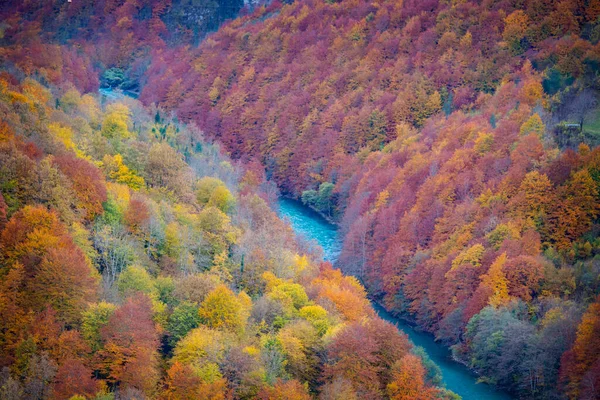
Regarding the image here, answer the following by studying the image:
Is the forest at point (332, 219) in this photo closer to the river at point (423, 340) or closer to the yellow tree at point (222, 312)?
the yellow tree at point (222, 312)

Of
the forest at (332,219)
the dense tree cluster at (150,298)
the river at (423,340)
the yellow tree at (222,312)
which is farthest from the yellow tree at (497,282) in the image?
the yellow tree at (222,312)

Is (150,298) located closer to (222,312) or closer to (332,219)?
(222,312)

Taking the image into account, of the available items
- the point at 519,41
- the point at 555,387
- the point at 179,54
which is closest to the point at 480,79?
the point at 519,41

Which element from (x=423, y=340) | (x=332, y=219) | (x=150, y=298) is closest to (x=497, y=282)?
(x=423, y=340)

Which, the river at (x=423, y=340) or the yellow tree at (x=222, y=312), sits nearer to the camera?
the yellow tree at (x=222, y=312)

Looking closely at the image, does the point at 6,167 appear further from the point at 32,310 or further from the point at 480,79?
the point at 480,79

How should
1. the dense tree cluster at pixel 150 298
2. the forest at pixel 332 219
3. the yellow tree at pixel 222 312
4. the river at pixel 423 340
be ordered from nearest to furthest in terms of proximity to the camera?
the dense tree cluster at pixel 150 298
the forest at pixel 332 219
the yellow tree at pixel 222 312
the river at pixel 423 340
